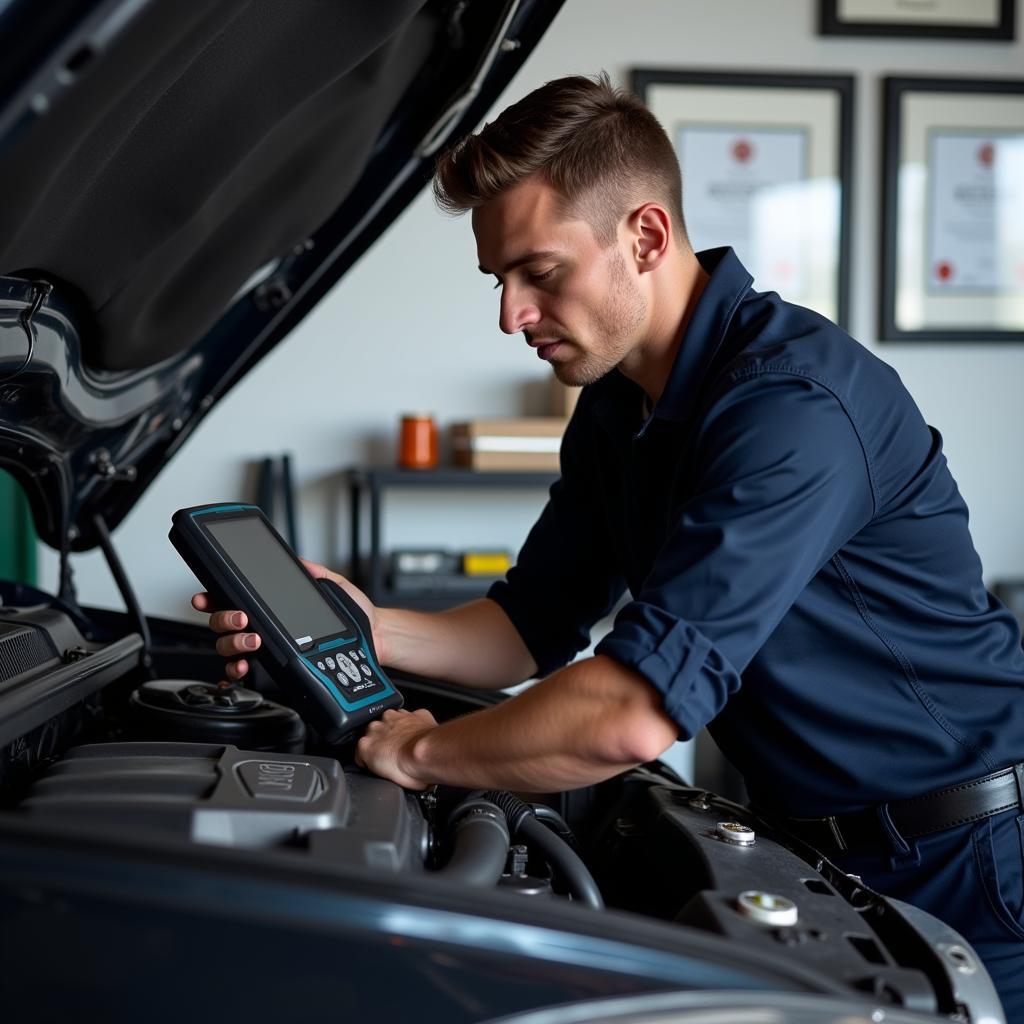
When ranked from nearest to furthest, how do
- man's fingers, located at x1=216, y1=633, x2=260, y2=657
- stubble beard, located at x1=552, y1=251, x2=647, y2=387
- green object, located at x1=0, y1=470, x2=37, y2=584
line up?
1. man's fingers, located at x1=216, y1=633, x2=260, y2=657
2. stubble beard, located at x1=552, y1=251, x2=647, y2=387
3. green object, located at x1=0, y1=470, x2=37, y2=584

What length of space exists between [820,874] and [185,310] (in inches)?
31.6

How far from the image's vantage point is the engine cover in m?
0.74

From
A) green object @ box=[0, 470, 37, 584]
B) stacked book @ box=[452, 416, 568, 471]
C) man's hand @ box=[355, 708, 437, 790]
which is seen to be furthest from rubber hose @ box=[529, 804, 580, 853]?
green object @ box=[0, 470, 37, 584]

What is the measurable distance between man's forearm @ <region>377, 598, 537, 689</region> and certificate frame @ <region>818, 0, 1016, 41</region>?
249 centimetres

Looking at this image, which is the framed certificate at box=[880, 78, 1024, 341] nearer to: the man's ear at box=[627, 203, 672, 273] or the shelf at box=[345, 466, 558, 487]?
the shelf at box=[345, 466, 558, 487]

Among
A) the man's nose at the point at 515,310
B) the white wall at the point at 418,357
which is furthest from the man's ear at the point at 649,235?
the white wall at the point at 418,357

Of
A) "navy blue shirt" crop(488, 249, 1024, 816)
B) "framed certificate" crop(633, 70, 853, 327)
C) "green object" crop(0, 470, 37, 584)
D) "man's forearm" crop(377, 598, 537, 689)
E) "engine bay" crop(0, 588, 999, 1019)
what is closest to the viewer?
"engine bay" crop(0, 588, 999, 1019)

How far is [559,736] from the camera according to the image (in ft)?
2.88

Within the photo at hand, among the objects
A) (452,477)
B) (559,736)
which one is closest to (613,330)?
(559,736)

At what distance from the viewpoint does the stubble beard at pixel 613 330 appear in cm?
113

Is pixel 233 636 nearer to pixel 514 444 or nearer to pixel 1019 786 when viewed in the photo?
pixel 1019 786

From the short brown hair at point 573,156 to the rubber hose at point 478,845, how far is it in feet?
1.67

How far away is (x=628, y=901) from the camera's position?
1020 millimetres

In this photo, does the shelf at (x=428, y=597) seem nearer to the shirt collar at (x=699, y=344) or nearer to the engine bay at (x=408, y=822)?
the engine bay at (x=408, y=822)
